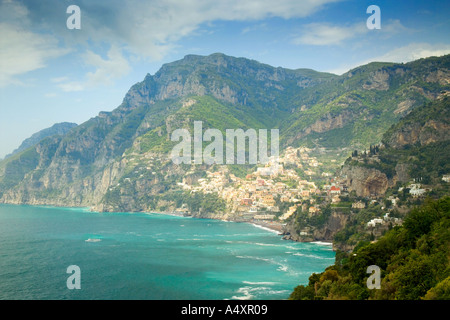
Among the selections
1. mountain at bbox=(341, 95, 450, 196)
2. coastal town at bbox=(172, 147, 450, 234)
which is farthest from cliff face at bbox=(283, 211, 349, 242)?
mountain at bbox=(341, 95, 450, 196)

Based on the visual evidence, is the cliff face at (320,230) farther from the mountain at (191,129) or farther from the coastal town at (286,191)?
the mountain at (191,129)

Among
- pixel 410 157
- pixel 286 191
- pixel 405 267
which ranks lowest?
pixel 286 191

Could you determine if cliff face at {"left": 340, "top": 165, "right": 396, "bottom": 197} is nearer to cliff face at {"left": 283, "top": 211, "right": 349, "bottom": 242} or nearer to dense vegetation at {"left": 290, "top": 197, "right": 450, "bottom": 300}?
cliff face at {"left": 283, "top": 211, "right": 349, "bottom": 242}

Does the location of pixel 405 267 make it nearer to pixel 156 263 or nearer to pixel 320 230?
pixel 156 263

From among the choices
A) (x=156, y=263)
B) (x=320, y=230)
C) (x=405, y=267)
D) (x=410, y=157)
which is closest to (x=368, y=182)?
(x=410, y=157)
